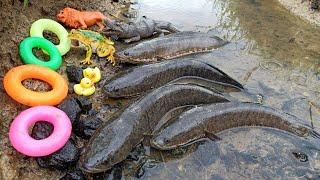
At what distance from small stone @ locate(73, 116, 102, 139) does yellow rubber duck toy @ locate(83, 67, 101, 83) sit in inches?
39.4

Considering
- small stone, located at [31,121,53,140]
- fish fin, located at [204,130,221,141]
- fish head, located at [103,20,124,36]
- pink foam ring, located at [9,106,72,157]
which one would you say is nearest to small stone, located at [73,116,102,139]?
pink foam ring, located at [9,106,72,157]

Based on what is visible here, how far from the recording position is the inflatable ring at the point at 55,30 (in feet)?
22.2

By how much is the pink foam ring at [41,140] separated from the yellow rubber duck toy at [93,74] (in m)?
1.23

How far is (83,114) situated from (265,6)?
257 inches

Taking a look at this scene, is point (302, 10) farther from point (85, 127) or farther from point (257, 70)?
point (85, 127)

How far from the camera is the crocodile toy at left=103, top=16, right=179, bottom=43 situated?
784 centimetres

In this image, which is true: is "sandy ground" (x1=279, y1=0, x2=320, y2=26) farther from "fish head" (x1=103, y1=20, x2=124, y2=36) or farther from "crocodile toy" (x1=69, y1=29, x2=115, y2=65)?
"crocodile toy" (x1=69, y1=29, x2=115, y2=65)

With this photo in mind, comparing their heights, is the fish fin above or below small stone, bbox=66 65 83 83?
below

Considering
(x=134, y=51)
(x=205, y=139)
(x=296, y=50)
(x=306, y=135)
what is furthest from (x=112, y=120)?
(x=296, y=50)

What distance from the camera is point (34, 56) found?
6230 mm

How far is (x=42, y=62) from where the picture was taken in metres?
6.17

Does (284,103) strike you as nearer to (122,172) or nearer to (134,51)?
(134,51)

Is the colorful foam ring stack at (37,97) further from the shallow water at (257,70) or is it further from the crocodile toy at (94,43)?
the shallow water at (257,70)

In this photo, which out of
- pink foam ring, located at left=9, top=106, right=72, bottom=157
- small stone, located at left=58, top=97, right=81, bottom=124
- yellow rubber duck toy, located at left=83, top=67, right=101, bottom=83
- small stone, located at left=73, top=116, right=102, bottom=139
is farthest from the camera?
yellow rubber duck toy, located at left=83, top=67, right=101, bottom=83
